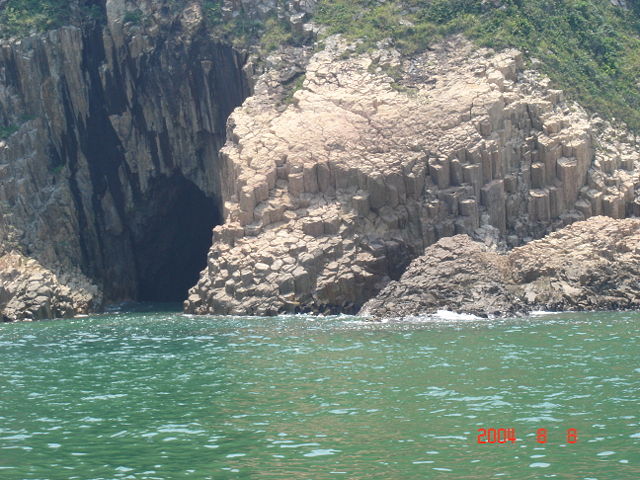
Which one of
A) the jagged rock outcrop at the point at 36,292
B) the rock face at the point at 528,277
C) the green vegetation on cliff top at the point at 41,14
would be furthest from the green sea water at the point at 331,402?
the green vegetation on cliff top at the point at 41,14

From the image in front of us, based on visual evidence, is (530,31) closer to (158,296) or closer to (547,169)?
(547,169)

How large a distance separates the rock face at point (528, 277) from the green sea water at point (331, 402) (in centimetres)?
349

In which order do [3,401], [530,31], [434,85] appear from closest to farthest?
[3,401]
[434,85]
[530,31]

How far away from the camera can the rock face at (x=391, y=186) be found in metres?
53.6

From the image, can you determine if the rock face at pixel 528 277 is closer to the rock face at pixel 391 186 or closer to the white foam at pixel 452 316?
the white foam at pixel 452 316

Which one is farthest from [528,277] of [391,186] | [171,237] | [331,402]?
[171,237]

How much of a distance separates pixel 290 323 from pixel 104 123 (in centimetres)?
2711

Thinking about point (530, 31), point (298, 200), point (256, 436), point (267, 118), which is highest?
point (530, 31)

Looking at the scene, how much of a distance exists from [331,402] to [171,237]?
47.8 meters

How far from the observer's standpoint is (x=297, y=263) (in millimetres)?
53219

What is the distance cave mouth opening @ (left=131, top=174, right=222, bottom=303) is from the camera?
2830 inches

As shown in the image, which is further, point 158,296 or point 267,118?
point 158,296

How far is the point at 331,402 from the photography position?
2805 centimetres

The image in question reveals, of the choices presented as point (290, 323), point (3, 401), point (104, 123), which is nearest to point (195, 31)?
point (104, 123)
